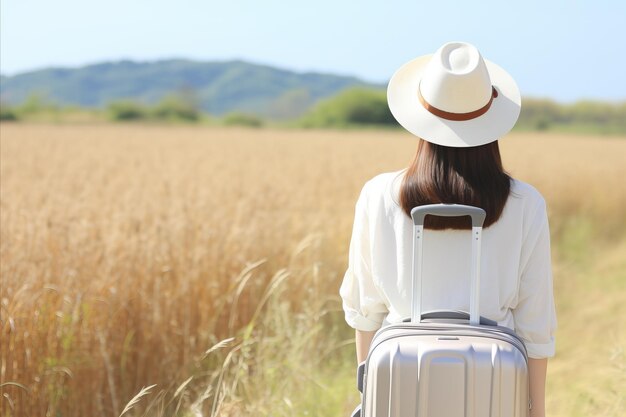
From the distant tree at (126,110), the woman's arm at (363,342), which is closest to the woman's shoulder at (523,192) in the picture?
the woman's arm at (363,342)

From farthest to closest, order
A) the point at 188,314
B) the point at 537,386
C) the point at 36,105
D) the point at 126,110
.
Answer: the point at 126,110
the point at 36,105
the point at 188,314
the point at 537,386

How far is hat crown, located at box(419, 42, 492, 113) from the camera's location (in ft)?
5.88

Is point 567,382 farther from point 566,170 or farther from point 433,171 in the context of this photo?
point 566,170

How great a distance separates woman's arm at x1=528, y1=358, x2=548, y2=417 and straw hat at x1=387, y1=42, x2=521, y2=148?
21.8 inches

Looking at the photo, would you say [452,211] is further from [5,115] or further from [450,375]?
[5,115]

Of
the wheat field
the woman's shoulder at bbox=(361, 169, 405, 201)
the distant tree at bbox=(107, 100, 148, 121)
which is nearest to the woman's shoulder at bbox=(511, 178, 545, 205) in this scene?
the woman's shoulder at bbox=(361, 169, 405, 201)

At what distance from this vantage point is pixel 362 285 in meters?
1.88

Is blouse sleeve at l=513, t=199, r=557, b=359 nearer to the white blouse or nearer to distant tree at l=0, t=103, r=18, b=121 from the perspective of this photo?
the white blouse

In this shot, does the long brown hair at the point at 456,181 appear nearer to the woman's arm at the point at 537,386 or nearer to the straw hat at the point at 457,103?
the straw hat at the point at 457,103

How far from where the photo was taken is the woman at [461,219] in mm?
1729

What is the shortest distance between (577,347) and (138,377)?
9.50 feet

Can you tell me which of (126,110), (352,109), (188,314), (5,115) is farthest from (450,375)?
(352,109)

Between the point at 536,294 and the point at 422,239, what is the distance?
32cm

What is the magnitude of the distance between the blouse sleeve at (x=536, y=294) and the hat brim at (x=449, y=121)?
0.70ft
